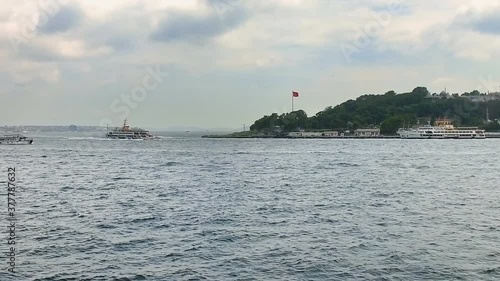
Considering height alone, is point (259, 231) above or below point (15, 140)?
below

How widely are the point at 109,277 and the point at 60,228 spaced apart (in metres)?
10.1

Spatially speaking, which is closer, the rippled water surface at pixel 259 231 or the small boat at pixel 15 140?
the rippled water surface at pixel 259 231

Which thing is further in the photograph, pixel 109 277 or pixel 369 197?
pixel 369 197

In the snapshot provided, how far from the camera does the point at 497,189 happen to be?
43.4 meters

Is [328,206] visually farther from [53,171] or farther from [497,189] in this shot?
[53,171]

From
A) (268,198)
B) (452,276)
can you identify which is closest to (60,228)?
(268,198)

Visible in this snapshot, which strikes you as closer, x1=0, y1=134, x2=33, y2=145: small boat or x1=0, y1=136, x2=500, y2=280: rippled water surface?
x1=0, y1=136, x2=500, y2=280: rippled water surface

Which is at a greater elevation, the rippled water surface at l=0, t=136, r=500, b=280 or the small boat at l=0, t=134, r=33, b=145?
the small boat at l=0, t=134, r=33, b=145

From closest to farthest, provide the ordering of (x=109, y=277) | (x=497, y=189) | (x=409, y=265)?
(x=109, y=277) → (x=409, y=265) → (x=497, y=189)

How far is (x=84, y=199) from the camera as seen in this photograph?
38.8m

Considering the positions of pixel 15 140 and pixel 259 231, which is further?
pixel 15 140

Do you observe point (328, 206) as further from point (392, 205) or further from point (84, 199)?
point (84, 199)

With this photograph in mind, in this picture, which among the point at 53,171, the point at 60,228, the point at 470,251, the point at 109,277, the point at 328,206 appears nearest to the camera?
the point at 109,277

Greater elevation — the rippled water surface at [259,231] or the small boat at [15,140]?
the small boat at [15,140]
